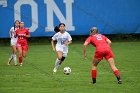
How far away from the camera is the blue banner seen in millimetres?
39219


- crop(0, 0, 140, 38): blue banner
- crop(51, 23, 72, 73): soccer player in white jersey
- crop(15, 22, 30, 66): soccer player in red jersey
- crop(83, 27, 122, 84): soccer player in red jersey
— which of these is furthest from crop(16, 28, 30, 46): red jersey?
crop(0, 0, 140, 38): blue banner

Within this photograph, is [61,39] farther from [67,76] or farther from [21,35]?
[21,35]

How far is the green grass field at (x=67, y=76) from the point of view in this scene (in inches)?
706

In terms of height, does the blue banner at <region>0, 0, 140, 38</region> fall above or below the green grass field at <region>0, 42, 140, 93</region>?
above

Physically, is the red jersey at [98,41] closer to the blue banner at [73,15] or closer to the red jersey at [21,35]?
the red jersey at [21,35]

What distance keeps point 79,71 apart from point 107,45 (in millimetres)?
4633

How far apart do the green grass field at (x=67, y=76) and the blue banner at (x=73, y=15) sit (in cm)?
543

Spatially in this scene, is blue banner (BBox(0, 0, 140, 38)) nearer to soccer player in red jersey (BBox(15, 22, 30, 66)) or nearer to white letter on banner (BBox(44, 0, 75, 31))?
white letter on banner (BBox(44, 0, 75, 31))

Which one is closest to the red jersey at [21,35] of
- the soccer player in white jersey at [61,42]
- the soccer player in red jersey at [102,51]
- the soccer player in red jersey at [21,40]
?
the soccer player in red jersey at [21,40]

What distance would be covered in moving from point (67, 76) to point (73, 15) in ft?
61.0

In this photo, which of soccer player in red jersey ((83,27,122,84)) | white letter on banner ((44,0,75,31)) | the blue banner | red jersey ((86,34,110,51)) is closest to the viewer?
soccer player in red jersey ((83,27,122,84))

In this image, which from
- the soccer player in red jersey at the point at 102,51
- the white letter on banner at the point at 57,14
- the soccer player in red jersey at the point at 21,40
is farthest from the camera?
the white letter on banner at the point at 57,14

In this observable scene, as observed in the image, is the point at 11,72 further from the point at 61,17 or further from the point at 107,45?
the point at 61,17

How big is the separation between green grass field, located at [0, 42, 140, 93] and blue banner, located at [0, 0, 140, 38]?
214 inches
